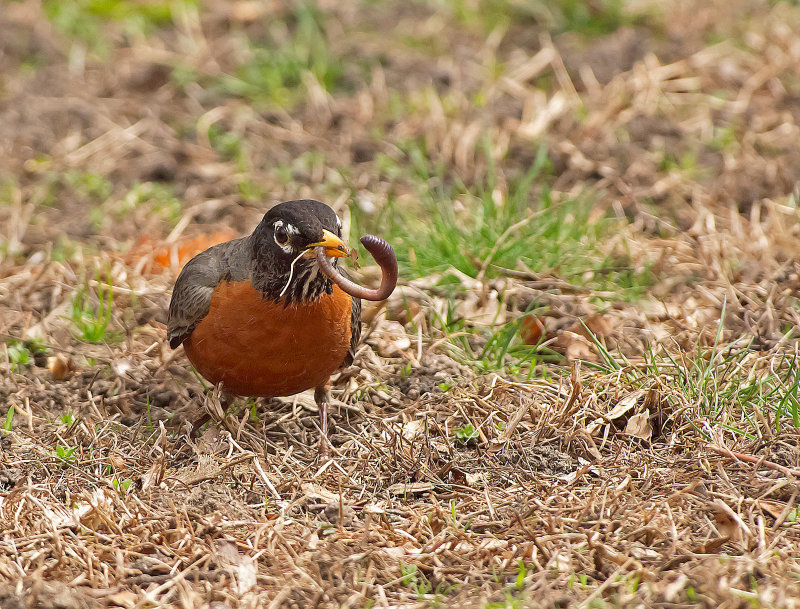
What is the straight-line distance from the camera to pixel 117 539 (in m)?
3.82

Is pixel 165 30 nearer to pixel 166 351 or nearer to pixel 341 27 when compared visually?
pixel 341 27

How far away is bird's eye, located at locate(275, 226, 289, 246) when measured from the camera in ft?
14.2

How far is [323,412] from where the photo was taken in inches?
188

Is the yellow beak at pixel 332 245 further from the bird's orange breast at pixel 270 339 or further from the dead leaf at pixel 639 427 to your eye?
the dead leaf at pixel 639 427

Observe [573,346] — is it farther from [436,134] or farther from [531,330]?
[436,134]

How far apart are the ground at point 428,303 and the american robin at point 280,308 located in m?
0.34

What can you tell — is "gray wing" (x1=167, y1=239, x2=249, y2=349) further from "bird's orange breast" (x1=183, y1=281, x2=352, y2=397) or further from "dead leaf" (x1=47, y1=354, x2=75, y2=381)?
"dead leaf" (x1=47, y1=354, x2=75, y2=381)

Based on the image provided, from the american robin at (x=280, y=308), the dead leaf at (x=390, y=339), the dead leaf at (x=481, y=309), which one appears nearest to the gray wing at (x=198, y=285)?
the american robin at (x=280, y=308)

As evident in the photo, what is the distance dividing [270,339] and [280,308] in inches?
5.6

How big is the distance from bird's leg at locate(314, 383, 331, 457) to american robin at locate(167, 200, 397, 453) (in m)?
0.01

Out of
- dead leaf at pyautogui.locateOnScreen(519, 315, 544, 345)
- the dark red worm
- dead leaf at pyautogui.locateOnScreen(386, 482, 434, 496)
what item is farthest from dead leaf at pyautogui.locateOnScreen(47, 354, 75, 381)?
dead leaf at pyautogui.locateOnScreen(519, 315, 544, 345)

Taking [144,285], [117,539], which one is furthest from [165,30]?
[117,539]

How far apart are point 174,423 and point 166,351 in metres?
0.66

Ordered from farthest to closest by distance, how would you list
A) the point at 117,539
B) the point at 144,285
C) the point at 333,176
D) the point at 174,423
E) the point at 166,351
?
1. the point at 333,176
2. the point at 144,285
3. the point at 166,351
4. the point at 174,423
5. the point at 117,539
